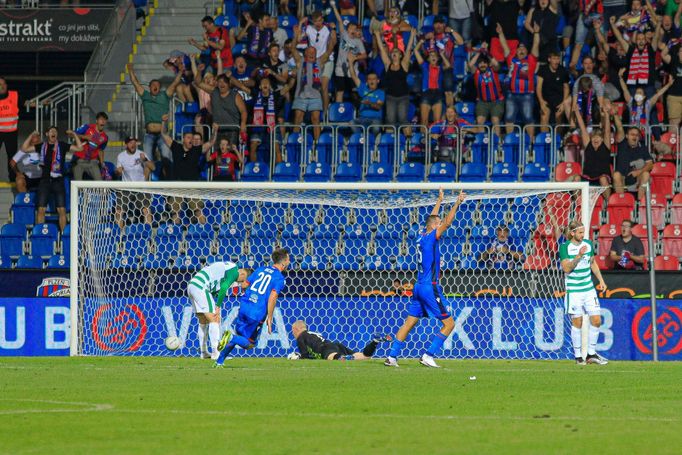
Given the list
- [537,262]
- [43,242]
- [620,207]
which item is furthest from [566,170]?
[43,242]

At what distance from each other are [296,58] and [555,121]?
506cm

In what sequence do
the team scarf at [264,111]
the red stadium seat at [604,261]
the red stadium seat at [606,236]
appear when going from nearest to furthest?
the red stadium seat at [604,261]
the red stadium seat at [606,236]
the team scarf at [264,111]

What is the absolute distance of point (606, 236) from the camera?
21453mm

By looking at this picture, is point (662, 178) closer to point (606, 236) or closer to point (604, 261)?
point (606, 236)

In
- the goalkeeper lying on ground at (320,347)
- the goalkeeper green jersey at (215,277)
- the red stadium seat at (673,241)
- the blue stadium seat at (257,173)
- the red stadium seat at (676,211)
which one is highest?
the blue stadium seat at (257,173)

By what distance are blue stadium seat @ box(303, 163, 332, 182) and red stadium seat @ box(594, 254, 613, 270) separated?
5362 millimetres

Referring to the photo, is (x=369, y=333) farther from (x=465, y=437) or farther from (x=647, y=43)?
(x=465, y=437)

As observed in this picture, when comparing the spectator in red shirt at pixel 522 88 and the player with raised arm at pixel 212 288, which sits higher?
the spectator in red shirt at pixel 522 88

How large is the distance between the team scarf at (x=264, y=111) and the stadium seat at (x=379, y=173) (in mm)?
2218

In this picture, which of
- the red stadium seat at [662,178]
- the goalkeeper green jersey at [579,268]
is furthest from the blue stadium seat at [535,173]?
the goalkeeper green jersey at [579,268]

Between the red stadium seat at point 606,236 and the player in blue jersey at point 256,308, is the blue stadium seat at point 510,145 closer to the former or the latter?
the red stadium seat at point 606,236

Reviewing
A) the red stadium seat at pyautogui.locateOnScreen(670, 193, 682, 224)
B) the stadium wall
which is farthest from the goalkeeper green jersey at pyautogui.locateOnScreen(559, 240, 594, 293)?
the red stadium seat at pyautogui.locateOnScreen(670, 193, 682, 224)

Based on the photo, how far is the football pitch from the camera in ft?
29.1

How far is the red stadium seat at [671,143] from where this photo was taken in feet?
75.4
